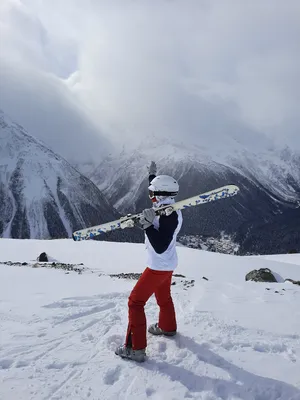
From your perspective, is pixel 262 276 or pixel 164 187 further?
pixel 262 276

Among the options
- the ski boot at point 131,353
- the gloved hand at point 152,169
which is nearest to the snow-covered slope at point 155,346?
the ski boot at point 131,353

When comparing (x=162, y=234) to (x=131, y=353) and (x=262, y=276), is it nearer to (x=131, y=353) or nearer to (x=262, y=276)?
(x=131, y=353)

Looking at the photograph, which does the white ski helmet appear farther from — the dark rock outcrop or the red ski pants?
the dark rock outcrop

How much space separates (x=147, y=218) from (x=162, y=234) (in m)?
0.49

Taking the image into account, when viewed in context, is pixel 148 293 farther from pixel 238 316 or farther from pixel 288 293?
pixel 288 293

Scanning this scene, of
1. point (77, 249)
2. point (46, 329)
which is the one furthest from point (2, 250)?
point (46, 329)

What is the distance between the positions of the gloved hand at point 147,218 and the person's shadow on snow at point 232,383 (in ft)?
7.96

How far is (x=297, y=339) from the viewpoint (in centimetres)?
686

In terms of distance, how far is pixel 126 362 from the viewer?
583 centimetres

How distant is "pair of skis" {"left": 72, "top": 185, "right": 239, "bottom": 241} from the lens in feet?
21.4

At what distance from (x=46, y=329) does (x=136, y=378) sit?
8.98ft

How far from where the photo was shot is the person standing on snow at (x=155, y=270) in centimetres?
614

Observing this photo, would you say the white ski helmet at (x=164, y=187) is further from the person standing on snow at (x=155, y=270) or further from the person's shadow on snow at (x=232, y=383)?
the person's shadow on snow at (x=232, y=383)

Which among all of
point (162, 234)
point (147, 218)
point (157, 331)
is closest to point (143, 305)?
point (157, 331)
